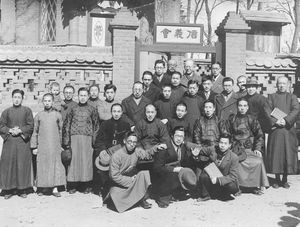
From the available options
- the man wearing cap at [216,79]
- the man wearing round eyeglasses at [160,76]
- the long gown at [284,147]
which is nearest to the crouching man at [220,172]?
the long gown at [284,147]

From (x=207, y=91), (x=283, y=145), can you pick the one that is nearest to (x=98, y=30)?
(x=207, y=91)

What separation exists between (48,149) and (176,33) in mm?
4019

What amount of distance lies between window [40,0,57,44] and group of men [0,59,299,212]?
10292mm

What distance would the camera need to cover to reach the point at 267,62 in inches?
352

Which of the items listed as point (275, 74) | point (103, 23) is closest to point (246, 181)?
point (275, 74)

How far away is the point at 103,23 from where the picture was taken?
1580 cm

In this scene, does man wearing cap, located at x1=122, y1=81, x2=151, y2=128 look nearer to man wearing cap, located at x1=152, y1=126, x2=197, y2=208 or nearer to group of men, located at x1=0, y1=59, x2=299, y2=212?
group of men, located at x1=0, y1=59, x2=299, y2=212


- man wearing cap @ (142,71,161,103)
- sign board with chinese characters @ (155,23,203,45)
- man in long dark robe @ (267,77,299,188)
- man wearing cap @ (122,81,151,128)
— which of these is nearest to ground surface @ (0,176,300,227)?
man in long dark robe @ (267,77,299,188)

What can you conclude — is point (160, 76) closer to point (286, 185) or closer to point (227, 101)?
point (227, 101)

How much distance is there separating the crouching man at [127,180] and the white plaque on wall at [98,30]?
10662mm

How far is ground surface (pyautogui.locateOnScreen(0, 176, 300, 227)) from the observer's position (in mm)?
4805

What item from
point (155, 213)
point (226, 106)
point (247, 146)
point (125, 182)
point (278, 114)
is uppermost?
point (226, 106)

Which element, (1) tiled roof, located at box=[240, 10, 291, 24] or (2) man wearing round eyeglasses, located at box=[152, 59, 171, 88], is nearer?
(2) man wearing round eyeglasses, located at box=[152, 59, 171, 88]

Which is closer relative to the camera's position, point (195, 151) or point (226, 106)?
point (195, 151)
